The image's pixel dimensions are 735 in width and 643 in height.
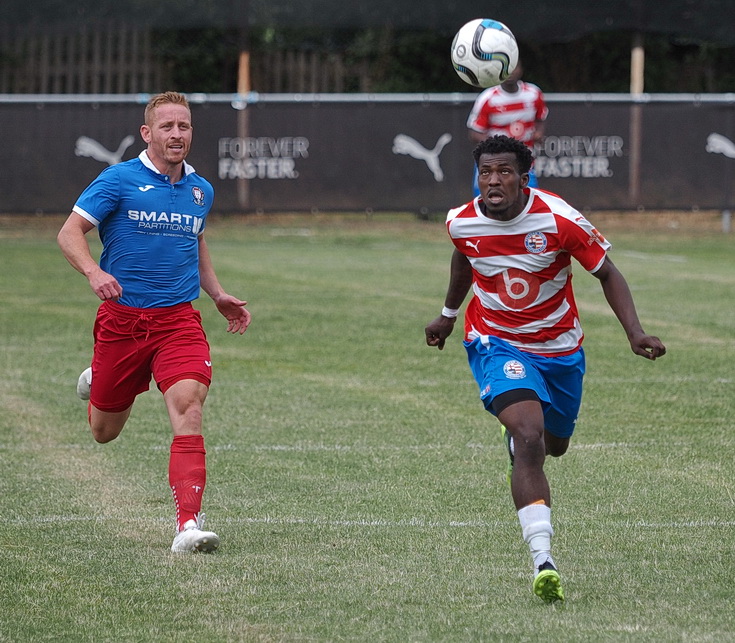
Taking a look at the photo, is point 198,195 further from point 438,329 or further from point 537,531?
point 537,531

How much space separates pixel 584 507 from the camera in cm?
673

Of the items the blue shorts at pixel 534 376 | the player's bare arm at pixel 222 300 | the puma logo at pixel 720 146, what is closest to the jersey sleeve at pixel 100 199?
the player's bare arm at pixel 222 300

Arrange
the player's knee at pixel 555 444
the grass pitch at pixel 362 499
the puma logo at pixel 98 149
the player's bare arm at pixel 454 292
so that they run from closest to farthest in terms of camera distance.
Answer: the grass pitch at pixel 362 499 < the player's bare arm at pixel 454 292 < the player's knee at pixel 555 444 < the puma logo at pixel 98 149

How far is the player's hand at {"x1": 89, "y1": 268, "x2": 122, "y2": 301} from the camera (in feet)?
19.8

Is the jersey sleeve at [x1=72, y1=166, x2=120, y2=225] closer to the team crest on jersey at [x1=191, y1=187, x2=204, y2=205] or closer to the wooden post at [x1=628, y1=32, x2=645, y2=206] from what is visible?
the team crest on jersey at [x1=191, y1=187, x2=204, y2=205]

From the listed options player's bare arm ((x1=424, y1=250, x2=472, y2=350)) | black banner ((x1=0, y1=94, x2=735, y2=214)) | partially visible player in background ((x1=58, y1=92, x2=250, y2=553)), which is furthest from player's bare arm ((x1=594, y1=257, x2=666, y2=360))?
black banner ((x1=0, y1=94, x2=735, y2=214))

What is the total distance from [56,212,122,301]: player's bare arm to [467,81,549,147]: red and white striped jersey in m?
8.18

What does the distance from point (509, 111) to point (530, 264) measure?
8.35 m

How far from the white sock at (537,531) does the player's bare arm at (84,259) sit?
6.80ft

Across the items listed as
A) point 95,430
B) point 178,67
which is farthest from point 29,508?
point 178,67

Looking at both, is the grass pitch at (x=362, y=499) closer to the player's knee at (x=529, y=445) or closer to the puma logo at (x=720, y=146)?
the player's knee at (x=529, y=445)

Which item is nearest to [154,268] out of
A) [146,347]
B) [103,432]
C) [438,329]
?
[146,347]

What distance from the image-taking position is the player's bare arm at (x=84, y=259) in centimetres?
605

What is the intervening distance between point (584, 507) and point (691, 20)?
24951mm
